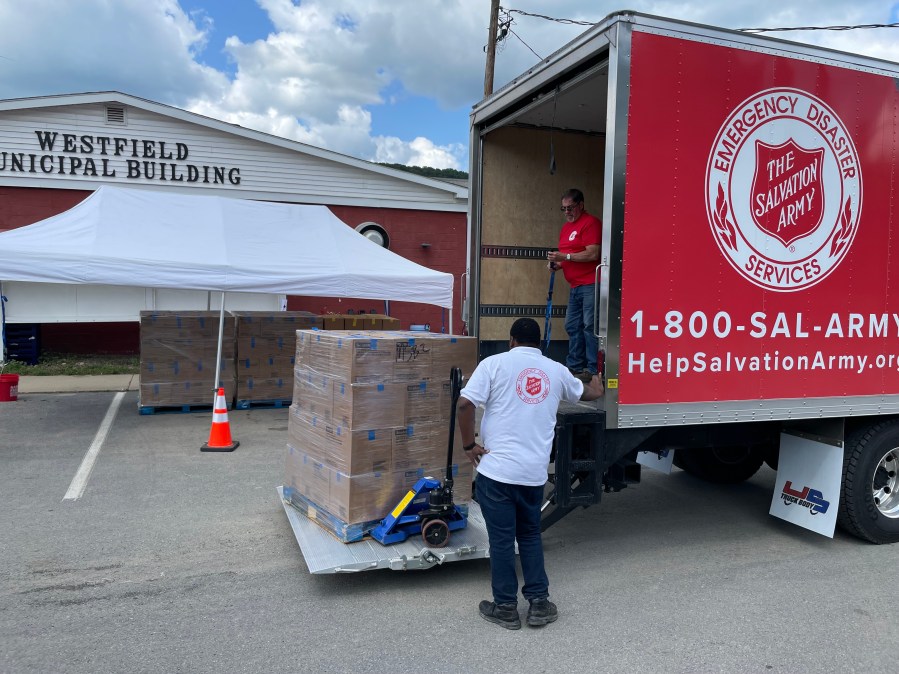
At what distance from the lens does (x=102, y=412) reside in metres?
10.0

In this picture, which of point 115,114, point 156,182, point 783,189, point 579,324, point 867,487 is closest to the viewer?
point 783,189

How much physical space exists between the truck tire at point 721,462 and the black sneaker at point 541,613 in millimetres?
3220

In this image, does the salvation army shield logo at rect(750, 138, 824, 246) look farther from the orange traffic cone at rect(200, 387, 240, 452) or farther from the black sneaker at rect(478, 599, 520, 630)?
the orange traffic cone at rect(200, 387, 240, 452)

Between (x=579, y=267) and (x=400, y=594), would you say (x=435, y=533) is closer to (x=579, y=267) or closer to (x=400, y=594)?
(x=400, y=594)

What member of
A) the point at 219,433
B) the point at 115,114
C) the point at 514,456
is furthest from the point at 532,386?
the point at 115,114

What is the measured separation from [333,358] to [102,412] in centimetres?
694

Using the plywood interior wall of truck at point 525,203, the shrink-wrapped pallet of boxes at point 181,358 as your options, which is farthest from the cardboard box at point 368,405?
the shrink-wrapped pallet of boxes at point 181,358

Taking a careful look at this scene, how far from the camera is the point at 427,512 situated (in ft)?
14.6

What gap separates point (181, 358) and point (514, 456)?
7.68 metres

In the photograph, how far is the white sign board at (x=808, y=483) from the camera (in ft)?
16.5

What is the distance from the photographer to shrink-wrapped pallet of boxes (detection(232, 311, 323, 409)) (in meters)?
10.5

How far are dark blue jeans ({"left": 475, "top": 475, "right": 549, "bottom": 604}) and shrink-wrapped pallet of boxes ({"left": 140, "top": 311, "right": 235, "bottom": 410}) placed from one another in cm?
708

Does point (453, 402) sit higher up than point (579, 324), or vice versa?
point (579, 324)

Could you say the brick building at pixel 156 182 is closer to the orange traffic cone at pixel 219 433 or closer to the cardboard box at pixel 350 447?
the orange traffic cone at pixel 219 433
